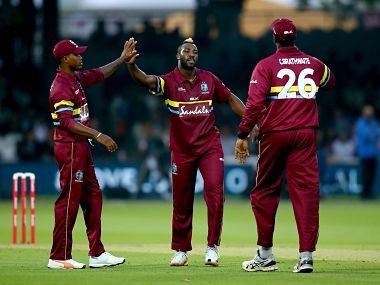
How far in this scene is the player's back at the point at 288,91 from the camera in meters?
13.0

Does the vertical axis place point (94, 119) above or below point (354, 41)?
below

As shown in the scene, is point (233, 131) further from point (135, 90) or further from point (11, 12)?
point (11, 12)

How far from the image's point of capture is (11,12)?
3219 cm

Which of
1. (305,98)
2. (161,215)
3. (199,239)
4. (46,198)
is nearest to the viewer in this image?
(305,98)

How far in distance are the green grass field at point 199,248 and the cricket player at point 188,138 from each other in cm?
58

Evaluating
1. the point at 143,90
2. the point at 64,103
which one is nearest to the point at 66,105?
the point at 64,103

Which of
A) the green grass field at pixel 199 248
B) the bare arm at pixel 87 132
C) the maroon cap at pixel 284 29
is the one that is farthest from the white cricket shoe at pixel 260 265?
the maroon cap at pixel 284 29

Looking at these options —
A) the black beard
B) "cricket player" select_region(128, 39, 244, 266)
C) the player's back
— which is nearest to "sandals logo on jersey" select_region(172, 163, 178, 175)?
"cricket player" select_region(128, 39, 244, 266)

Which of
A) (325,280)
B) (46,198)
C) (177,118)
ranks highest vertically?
(177,118)

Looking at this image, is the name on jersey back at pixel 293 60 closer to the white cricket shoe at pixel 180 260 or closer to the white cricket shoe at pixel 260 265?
the white cricket shoe at pixel 260 265

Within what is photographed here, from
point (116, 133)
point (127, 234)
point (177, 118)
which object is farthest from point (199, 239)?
point (116, 133)

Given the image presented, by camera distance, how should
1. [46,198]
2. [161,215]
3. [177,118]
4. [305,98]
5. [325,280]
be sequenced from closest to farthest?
[325,280] → [305,98] → [177,118] → [161,215] → [46,198]

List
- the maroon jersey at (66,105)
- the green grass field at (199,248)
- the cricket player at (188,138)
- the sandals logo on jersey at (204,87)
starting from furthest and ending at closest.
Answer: the sandals logo on jersey at (204,87), the cricket player at (188,138), the maroon jersey at (66,105), the green grass field at (199,248)

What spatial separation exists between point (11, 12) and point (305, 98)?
20250 mm
